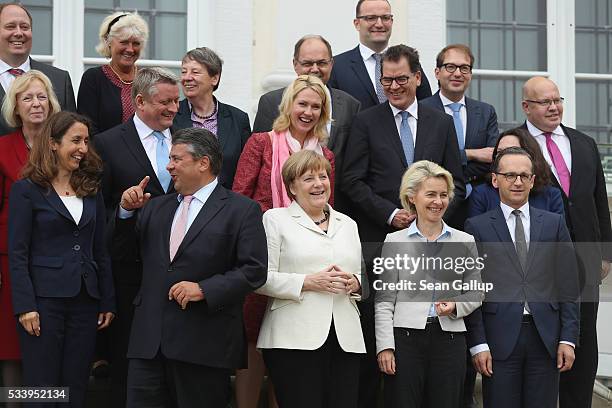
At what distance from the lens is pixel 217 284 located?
17.4ft

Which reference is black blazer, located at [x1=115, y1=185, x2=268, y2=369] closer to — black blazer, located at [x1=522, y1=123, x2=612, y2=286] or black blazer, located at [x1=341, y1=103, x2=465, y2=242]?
black blazer, located at [x1=341, y1=103, x2=465, y2=242]

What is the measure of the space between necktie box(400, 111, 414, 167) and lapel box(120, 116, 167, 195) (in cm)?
136

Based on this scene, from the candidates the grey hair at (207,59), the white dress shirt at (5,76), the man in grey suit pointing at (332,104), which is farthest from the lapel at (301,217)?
the white dress shirt at (5,76)

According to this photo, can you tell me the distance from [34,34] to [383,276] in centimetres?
421

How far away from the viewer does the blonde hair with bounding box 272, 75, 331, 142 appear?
6.23 metres

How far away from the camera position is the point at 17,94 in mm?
5922

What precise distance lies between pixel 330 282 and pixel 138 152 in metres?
1.27

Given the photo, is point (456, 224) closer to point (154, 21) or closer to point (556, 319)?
point (556, 319)

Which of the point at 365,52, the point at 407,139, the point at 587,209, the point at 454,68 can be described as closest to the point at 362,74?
the point at 365,52

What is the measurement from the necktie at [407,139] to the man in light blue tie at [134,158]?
131 centimetres

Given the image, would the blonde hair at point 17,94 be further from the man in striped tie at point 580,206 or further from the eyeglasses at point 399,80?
the man in striped tie at point 580,206

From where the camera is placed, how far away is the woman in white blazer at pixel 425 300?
573cm

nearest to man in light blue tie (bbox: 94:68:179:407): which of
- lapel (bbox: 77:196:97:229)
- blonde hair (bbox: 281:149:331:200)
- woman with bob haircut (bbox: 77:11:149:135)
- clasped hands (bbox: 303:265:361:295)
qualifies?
lapel (bbox: 77:196:97:229)

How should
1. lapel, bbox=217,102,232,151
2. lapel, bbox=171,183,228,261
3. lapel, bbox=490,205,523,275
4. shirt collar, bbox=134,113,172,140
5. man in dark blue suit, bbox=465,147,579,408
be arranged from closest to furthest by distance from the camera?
lapel, bbox=171,183,228,261, man in dark blue suit, bbox=465,147,579,408, lapel, bbox=490,205,523,275, shirt collar, bbox=134,113,172,140, lapel, bbox=217,102,232,151
